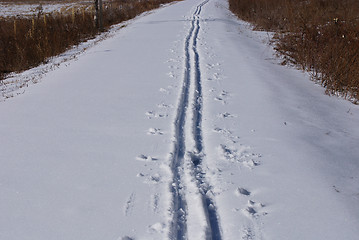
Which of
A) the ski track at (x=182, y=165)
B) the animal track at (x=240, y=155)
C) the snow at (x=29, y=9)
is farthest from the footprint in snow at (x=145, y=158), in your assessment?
the snow at (x=29, y=9)

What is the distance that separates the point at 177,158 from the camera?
2.90 meters

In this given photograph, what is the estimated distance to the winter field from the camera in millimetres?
2084

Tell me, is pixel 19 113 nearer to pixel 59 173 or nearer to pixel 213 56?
pixel 59 173

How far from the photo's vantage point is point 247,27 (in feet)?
40.5

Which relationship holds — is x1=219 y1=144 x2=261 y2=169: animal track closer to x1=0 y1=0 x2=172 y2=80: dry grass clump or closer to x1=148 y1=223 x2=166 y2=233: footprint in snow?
x1=148 y1=223 x2=166 y2=233: footprint in snow

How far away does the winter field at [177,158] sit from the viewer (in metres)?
2.08

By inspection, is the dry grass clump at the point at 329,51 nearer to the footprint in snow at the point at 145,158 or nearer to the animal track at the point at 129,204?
the footprint in snow at the point at 145,158

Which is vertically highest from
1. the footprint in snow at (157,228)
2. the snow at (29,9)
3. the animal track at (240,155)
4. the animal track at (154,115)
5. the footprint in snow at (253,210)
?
the snow at (29,9)

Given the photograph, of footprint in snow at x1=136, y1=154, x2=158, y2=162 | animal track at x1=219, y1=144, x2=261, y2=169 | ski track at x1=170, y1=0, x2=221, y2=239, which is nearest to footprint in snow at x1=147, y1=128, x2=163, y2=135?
Result: ski track at x1=170, y1=0, x2=221, y2=239

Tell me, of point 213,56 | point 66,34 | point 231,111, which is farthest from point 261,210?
point 66,34

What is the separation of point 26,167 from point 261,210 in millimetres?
2121

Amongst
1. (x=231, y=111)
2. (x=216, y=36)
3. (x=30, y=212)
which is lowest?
(x=30, y=212)

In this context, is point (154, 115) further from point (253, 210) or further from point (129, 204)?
point (253, 210)

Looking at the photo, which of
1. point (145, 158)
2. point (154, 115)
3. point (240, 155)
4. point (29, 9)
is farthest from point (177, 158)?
point (29, 9)
